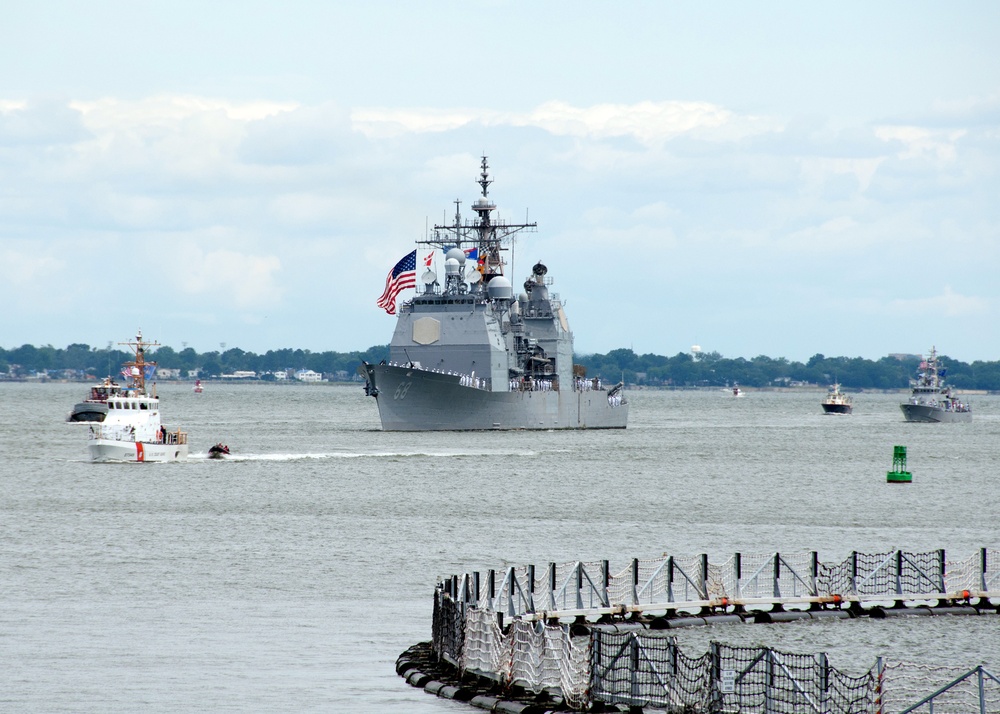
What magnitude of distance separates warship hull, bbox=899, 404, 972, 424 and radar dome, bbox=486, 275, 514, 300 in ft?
180

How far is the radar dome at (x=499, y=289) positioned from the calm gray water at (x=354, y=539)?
10402mm

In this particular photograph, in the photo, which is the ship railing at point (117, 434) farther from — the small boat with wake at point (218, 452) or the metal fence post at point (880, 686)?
the metal fence post at point (880, 686)

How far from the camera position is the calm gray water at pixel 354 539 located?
19.5 metres

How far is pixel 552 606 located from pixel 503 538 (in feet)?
46.7

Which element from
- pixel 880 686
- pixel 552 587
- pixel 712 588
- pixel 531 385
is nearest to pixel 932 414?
pixel 531 385

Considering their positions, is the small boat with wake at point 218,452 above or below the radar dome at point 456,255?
below

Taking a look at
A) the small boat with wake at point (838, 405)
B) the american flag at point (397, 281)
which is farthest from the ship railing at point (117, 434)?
the small boat with wake at point (838, 405)

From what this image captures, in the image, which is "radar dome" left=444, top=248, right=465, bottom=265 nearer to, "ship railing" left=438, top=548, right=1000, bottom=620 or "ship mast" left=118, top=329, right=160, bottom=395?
"ship mast" left=118, top=329, right=160, bottom=395

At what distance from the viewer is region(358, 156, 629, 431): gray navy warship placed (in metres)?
84.2

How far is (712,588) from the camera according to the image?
78.3ft

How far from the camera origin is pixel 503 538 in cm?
3625

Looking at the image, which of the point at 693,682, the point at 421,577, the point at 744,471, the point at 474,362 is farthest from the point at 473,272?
the point at 693,682

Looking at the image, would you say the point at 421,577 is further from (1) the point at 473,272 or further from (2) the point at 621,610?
(1) the point at 473,272

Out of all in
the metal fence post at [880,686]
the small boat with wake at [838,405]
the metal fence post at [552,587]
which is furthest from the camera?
the small boat with wake at [838,405]
